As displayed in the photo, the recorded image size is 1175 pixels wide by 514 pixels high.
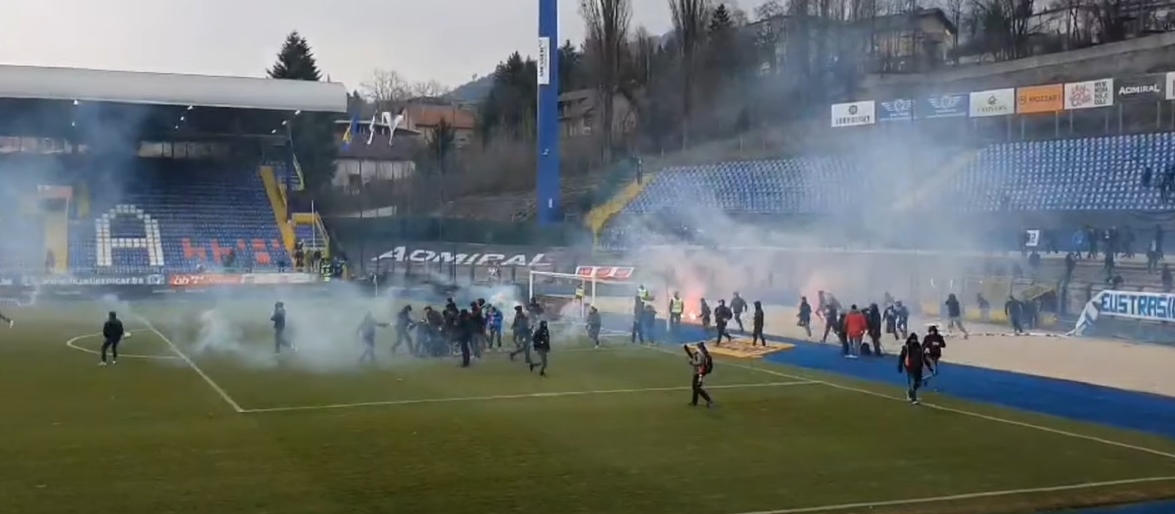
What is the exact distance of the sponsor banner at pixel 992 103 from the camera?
182 feet

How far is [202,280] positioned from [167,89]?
9209 millimetres

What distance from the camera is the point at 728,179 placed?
6369cm

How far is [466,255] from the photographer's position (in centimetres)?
5891

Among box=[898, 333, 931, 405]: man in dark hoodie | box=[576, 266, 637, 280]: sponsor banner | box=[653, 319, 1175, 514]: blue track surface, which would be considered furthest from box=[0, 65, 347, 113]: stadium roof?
box=[898, 333, 931, 405]: man in dark hoodie

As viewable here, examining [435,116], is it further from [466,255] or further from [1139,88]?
[1139,88]

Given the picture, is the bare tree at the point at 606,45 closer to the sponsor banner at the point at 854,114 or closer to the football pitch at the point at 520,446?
the sponsor banner at the point at 854,114

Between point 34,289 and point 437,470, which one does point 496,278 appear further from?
point 437,470

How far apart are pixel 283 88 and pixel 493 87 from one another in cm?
4514

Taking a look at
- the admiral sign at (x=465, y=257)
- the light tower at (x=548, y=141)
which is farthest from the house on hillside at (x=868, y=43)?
the admiral sign at (x=465, y=257)

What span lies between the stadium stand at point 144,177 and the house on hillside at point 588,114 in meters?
30.4

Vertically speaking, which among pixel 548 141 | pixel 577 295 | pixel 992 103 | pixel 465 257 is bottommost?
pixel 577 295

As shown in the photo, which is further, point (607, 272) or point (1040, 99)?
point (1040, 99)

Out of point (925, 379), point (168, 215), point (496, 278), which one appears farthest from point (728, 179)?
point (925, 379)

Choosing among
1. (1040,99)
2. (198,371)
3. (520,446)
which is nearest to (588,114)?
(1040,99)
